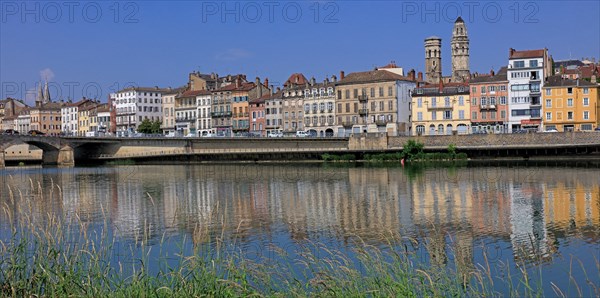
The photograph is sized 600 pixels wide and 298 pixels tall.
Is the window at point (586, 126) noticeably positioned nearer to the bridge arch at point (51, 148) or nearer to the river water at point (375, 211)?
the river water at point (375, 211)

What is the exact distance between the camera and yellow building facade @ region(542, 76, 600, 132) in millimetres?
82938

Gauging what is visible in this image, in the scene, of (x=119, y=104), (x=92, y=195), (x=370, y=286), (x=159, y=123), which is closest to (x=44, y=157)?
(x=159, y=123)

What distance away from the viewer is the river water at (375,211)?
64.7 feet

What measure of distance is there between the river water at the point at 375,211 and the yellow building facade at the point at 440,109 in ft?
114

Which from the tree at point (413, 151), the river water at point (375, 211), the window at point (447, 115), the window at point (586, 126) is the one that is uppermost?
the window at point (447, 115)

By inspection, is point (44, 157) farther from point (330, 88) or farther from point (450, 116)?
point (450, 116)

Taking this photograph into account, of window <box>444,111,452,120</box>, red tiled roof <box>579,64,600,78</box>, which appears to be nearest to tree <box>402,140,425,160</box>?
window <box>444,111,452,120</box>

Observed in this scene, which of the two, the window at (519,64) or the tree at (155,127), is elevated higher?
the window at (519,64)

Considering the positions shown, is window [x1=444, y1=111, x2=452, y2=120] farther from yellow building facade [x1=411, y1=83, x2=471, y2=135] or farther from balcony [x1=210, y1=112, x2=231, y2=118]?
balcony [x1=210, y1=112, x2=231, y2=118]

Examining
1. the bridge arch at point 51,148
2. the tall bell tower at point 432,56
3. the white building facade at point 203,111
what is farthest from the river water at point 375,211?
the tall bell tower at point 432,56

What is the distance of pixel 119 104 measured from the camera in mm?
134000

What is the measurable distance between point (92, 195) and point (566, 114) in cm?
6087

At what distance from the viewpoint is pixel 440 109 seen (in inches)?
3602

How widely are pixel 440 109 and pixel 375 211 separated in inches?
2477
